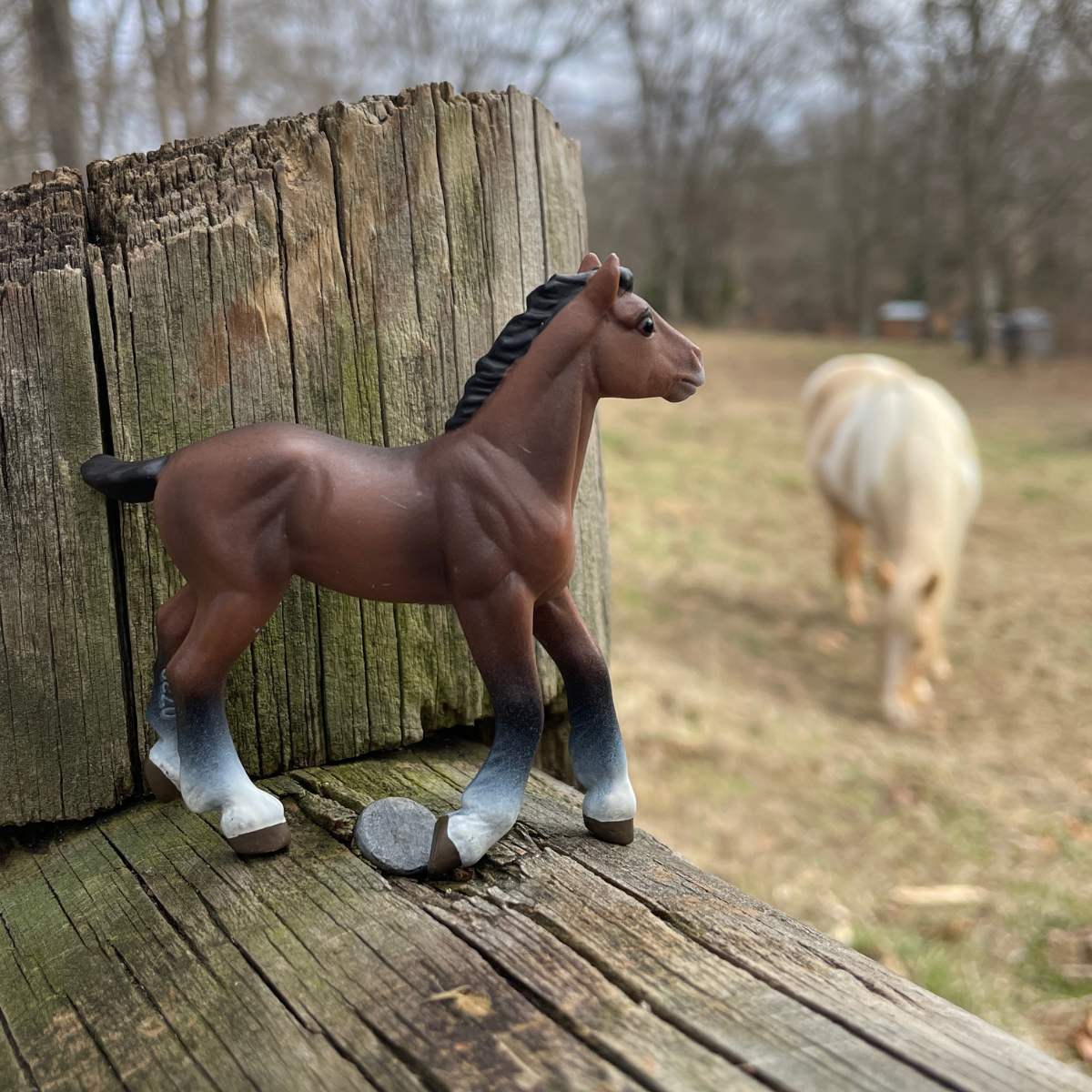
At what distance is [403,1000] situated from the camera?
3.41 ft

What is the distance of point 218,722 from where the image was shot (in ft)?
4.35

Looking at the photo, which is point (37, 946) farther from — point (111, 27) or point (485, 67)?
point (485, 67)

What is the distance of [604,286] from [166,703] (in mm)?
966

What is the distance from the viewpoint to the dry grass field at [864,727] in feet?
9.46

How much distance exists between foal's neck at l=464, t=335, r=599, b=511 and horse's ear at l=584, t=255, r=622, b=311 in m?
0.06

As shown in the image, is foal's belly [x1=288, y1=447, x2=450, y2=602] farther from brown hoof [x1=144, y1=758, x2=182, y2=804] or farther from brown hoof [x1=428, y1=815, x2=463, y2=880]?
brown hoof [x1=144, y1=758, x2=182, y2=804]

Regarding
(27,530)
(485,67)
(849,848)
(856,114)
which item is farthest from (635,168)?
(27,530)

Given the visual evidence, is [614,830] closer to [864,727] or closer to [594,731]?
[594,731]

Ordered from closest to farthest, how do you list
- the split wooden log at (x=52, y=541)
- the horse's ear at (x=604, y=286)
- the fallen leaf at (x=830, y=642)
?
the horse's ear at (x=604, y=286) → the split wooden log at (x=52, y=541) → the fallen leaf at (x=830, y=642)

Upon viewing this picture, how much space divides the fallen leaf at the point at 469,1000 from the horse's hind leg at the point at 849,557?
5384 mm

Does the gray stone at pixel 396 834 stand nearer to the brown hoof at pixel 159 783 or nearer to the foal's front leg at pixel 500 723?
the foal's front leg at pixel 500 723

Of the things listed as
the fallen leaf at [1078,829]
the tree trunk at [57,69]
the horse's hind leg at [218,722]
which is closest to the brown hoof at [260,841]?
the horse's hind leg at [218,722]

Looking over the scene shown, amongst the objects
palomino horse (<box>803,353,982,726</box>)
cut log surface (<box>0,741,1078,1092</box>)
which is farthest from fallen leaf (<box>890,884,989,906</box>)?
cut log surface (<box>0,741,1078,1092</box>)

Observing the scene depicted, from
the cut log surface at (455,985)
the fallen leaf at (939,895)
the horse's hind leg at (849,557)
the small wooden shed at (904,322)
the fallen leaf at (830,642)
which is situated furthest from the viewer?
the small wooden shed at (904,322)
